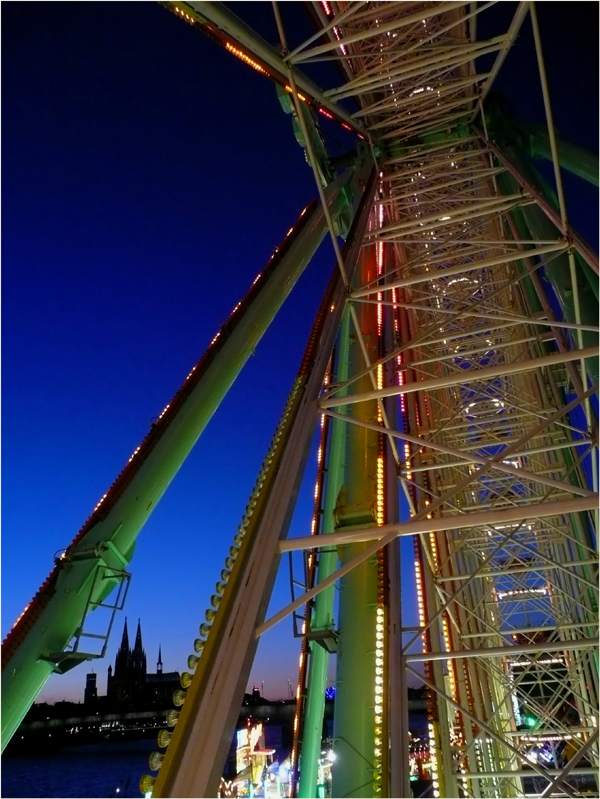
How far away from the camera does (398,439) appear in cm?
804

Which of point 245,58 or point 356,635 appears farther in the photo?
point 245,58

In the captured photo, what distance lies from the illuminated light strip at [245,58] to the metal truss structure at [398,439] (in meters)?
A: 0.03

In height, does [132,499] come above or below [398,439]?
below

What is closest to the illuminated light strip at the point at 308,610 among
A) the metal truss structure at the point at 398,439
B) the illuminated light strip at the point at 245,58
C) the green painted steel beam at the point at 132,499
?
the metal truss structure at the point at 398,439

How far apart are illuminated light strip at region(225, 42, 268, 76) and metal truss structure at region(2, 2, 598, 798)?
0.03 meters

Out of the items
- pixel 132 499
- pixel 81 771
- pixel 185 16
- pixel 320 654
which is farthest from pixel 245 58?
pixel 81 771

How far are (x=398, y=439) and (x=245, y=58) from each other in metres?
5.53

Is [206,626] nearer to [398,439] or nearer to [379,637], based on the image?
[379,637]

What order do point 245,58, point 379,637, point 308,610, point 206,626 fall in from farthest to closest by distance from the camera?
point 308,610 → point 245,58 → point 379,637 → point 206,626

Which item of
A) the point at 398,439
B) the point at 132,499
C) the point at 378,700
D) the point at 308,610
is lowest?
the point at 378,700

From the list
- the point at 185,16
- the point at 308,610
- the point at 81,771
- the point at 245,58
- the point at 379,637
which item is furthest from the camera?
the point at 81,771

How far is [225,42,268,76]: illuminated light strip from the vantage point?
26.6ft

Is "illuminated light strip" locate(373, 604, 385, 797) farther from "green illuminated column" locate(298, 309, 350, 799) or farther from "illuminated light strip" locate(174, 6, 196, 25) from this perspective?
"illuminated light strip" locate(174, 6, 196, 25)

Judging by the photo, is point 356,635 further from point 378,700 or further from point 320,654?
point 320,654
